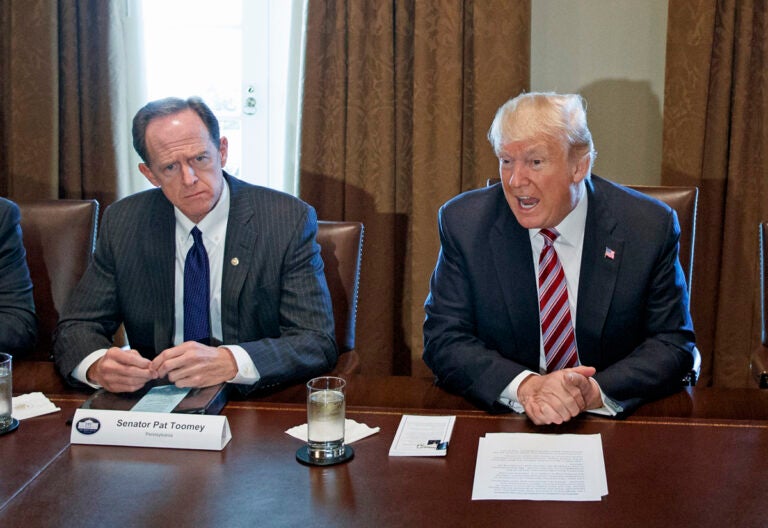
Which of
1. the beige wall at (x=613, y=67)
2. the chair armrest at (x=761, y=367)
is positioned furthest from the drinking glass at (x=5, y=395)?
the beige wall at (x=613, y=67)

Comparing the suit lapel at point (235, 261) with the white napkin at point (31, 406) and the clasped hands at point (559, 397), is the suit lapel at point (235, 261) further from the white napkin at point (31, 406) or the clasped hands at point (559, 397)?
the clasped hands at point (559, 397)

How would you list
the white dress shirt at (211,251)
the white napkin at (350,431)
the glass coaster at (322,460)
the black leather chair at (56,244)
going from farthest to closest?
the black leather chair at (56,244), the white dress shirt at (211,251), the white napkin at (350,431), the glass coaster at (322,460)

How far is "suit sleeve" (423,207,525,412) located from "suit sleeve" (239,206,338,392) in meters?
0.27

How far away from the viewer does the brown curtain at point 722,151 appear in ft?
10.4

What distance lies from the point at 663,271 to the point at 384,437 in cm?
95

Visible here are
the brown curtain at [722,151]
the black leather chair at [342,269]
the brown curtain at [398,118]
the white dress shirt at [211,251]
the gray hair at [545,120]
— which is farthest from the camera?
the brown curtain at [398,118]

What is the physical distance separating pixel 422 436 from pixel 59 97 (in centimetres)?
252

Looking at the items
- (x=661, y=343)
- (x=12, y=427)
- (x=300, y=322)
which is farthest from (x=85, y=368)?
(x=661, y=343)

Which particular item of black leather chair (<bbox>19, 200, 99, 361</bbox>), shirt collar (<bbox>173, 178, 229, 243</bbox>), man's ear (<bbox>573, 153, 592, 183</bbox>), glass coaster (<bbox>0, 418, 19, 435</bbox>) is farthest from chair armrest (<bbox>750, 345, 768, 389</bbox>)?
black leather chair (<bbox>19, 200, 99, 361</bbox>)

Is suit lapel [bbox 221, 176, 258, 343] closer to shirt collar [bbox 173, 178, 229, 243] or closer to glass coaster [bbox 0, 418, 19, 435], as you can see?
shirt collar [bbox 173, 178, 229, 243]

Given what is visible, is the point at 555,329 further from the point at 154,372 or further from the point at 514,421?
the point at 154,372

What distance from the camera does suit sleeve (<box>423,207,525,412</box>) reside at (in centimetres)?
189

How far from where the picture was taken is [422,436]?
165 cm

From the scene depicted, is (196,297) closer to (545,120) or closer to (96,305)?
(96,305)
